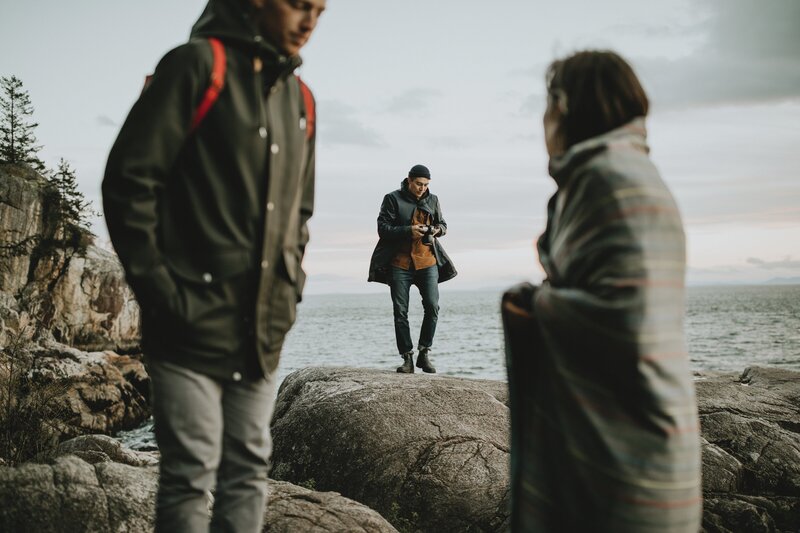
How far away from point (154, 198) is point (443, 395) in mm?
4929

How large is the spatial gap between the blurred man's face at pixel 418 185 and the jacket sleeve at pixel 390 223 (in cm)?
29

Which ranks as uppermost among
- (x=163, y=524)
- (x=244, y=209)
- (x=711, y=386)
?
(x=244, y=209)

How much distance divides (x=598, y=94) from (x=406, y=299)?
662 centimetres

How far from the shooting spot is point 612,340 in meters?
2.01

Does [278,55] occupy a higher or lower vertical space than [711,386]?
higher

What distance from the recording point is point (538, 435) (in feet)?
7.44

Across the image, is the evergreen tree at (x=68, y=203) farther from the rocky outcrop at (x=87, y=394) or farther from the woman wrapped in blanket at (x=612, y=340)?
the woman wrapped in blanket at (x=612, y=340)

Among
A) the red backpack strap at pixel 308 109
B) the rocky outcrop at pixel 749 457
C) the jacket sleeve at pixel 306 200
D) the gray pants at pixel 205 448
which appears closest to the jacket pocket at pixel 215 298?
the gray pants at pixel 205 448

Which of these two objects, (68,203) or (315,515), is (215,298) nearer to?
(315,515)

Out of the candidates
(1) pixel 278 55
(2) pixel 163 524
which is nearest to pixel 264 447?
(2) pixel 163 524

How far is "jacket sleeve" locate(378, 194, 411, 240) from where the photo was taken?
8.48 m

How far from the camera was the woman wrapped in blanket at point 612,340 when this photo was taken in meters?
1.99

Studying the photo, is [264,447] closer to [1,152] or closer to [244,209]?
[244,209]

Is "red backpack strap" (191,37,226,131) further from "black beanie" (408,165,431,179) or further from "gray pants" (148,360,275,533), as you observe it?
"black beanie" (408,165,431,179)
